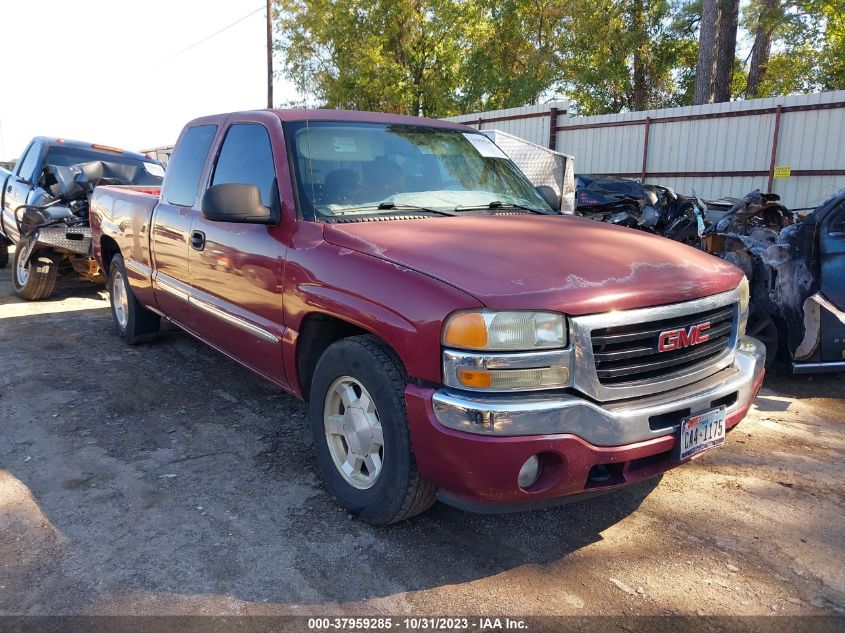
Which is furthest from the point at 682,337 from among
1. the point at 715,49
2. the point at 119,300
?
the point at 715,49

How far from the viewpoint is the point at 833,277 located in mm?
5184

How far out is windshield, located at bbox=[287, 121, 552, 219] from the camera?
3457 mm

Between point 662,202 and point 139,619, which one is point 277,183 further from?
point 662,202

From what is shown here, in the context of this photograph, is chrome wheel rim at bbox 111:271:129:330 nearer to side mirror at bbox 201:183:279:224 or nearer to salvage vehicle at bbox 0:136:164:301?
salvage vehicle at bbox 0:136:164:301

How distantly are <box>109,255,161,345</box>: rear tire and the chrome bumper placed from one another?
434 cm

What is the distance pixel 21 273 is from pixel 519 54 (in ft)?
64.8

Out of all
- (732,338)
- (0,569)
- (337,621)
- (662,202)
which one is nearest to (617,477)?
(732,338)

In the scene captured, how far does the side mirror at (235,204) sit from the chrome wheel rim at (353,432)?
98 centimetres

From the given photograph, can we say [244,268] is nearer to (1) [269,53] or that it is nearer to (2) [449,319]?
(2) [449,319]

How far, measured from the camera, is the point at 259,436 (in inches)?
161

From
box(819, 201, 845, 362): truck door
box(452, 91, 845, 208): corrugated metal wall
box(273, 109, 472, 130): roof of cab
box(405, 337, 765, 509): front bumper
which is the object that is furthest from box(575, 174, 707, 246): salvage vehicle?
box(405, 337, 765, 509): front bumper

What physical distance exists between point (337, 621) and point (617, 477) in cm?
121

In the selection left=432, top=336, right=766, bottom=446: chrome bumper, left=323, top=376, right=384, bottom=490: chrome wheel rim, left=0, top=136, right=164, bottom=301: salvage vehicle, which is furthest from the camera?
left=0, top=136, right=164, bottom=301: salvage vehicle

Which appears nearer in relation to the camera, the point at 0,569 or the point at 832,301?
the point at 0,569
